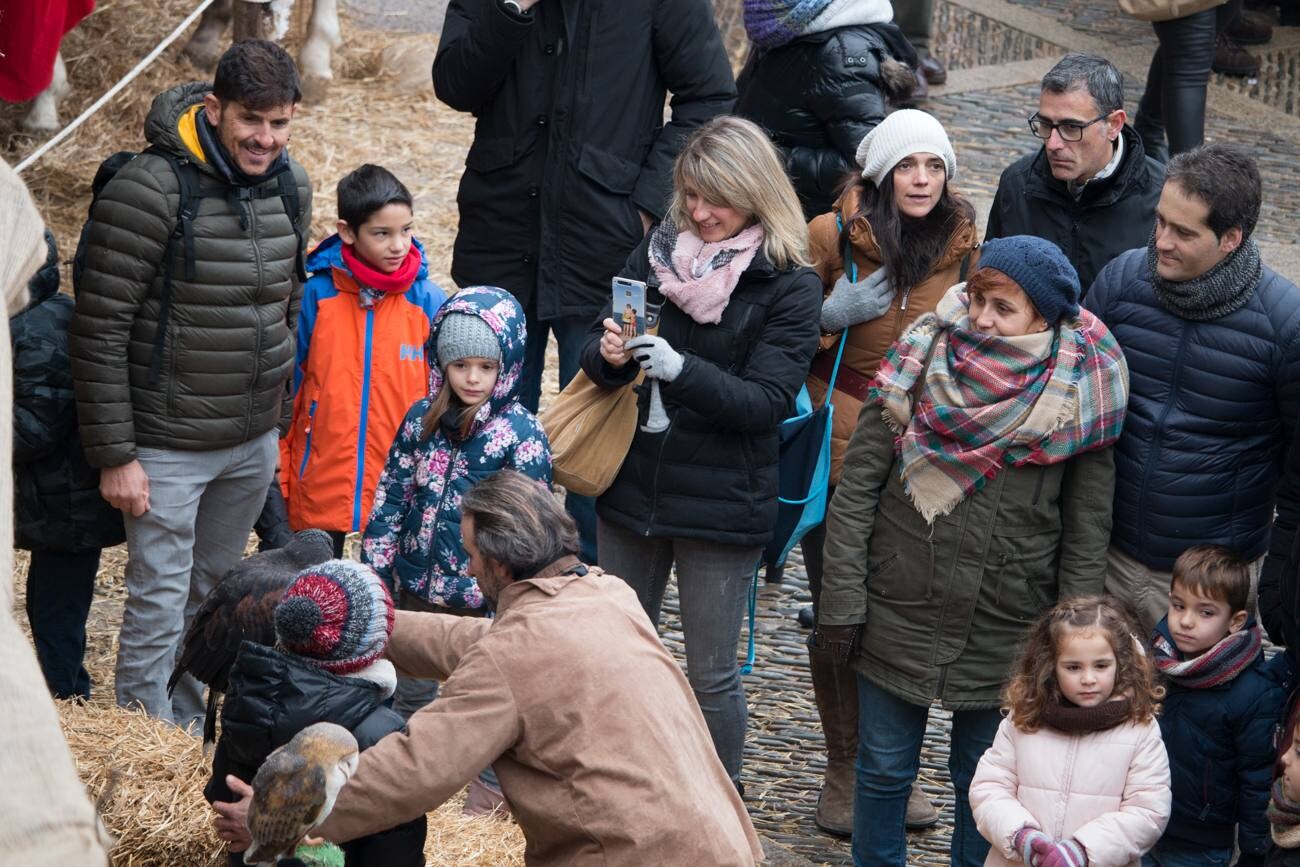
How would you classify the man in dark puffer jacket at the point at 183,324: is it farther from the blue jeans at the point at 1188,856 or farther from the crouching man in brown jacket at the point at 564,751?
the blue jeans at the point at 1188,856

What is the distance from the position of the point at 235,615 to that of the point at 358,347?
79.4 inches

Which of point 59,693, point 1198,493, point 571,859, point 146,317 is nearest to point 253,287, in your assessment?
point 146,317

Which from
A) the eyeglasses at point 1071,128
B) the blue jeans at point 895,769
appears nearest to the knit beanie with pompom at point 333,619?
the blue jeans at point 895,769

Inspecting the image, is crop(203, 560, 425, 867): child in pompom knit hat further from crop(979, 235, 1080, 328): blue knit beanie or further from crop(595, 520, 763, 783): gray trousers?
crop(979, 235, 1080, 328): blue knit beanie

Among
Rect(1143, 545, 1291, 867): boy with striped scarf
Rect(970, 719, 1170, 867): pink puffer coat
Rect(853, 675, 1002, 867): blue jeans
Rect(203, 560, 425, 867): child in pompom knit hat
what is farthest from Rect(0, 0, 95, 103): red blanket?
Rect(1143, 545, 1291, 867): boy with striped scarf

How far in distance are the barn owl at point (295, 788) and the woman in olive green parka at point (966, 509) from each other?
1.76 m

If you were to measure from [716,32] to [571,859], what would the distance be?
338 centimetres

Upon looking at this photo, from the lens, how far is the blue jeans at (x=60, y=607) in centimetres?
523

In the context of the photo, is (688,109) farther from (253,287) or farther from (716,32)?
(253,287)

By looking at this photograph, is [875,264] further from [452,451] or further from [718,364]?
[452,451]

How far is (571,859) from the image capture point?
3.40 meters

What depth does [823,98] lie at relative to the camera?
6023 millimetres

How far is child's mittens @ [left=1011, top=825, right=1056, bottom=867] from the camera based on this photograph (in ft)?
13.1

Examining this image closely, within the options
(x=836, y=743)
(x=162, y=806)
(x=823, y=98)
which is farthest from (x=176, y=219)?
(x=836, y=743)
